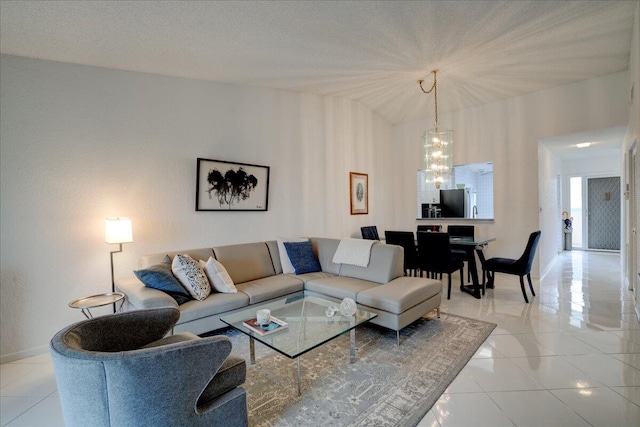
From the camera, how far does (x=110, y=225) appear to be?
2750 mm

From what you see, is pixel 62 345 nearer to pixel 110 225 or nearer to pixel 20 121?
pixel 110 225

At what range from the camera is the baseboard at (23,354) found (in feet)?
8.20

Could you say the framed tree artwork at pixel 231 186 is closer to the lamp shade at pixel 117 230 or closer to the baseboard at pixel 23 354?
the lamp shade at pixel 117 230

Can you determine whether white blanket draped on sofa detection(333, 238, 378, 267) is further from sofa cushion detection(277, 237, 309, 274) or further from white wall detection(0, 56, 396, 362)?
white wall detection(0, 56, 396, 362)

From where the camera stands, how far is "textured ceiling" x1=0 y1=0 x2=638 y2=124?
88.7 inches

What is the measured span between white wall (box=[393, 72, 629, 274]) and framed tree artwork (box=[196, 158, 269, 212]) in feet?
12.6

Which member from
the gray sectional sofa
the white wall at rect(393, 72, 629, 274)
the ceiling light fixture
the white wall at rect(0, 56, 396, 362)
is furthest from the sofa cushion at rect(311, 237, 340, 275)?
the white wall at rect(393, 72, 629, 274)

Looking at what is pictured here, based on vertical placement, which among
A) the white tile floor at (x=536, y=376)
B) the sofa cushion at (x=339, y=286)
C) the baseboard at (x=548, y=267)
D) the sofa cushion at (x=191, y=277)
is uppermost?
the sofa cushion at (x=191, y=277)

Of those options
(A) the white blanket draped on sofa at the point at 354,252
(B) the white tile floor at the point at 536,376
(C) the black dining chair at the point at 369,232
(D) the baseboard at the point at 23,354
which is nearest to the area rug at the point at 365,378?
(B) the white tile floor at the point at 536,376

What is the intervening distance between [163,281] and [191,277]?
240mm

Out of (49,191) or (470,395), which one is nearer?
(470,395)

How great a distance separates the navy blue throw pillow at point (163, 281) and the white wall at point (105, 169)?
2.26 ft

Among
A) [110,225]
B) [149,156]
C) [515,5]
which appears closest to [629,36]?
[515,5]

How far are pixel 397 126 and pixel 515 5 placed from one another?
12.9 ft
